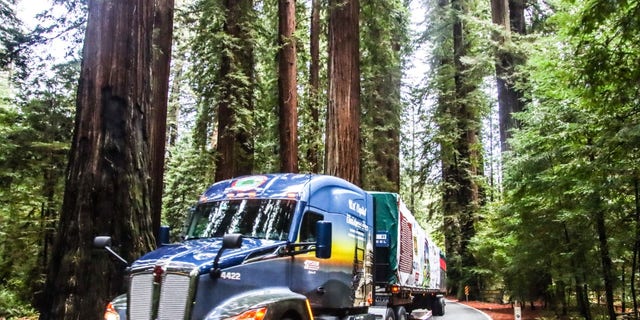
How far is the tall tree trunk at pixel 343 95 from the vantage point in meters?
11.2

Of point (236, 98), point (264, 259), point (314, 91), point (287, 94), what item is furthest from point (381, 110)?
point (264, 259)

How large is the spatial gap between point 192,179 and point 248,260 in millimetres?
17665

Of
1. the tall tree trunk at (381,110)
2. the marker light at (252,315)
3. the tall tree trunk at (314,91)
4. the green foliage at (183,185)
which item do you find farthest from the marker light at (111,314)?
the tall tree trunk at (381,110)

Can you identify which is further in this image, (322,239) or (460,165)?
(460,165)

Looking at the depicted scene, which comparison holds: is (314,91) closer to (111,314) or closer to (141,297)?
(111,314)

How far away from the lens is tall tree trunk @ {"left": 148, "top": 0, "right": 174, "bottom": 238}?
1259 cm

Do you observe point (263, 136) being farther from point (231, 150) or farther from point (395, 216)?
point (395, 216)

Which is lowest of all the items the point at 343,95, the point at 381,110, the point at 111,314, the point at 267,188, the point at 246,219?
the point at 111,314

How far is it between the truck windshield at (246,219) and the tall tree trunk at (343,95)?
4.22m

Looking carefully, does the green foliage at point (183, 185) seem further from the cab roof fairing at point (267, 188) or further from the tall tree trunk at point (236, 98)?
the cab roof fairing at point (267, 188)

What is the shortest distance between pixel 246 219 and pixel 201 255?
132 centimetres

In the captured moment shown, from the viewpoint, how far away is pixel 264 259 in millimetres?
6000

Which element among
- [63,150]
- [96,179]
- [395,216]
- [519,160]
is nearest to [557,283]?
[519,160]

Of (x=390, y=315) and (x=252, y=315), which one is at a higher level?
(x=252, y=315)
